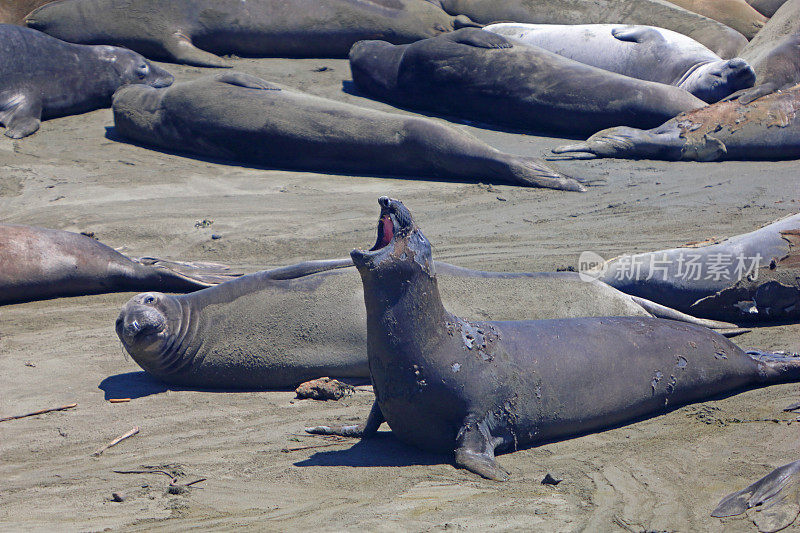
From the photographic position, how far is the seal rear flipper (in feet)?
19.3

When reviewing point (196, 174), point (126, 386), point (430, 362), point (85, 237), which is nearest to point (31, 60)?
point (196, 174)

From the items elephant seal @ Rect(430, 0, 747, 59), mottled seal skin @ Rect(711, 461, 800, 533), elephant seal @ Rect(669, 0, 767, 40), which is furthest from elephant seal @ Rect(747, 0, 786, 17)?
mottled seal skin @ Rect(711, 461, 800, 533)

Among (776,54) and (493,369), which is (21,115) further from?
(776,54)

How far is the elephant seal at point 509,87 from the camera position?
936cm

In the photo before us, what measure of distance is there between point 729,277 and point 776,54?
544 centimetres

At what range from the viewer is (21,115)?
30.8 feet

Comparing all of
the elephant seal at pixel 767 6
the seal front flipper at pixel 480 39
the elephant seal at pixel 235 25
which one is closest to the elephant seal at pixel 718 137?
the seal front flipper at pixel 480 39

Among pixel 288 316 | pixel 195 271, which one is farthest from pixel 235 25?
pixel 288 316

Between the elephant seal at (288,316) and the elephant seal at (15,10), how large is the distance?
25.9 feet

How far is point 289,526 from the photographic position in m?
2.89

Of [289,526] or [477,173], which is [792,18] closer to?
[477,173]

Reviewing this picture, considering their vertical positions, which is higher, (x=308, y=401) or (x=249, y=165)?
(x=249, y=165)

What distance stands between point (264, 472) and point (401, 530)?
87cm

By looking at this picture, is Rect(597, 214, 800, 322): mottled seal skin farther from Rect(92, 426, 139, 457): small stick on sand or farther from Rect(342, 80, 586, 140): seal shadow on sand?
Rect(342, 80, 586, 140): seal shadow on sand
